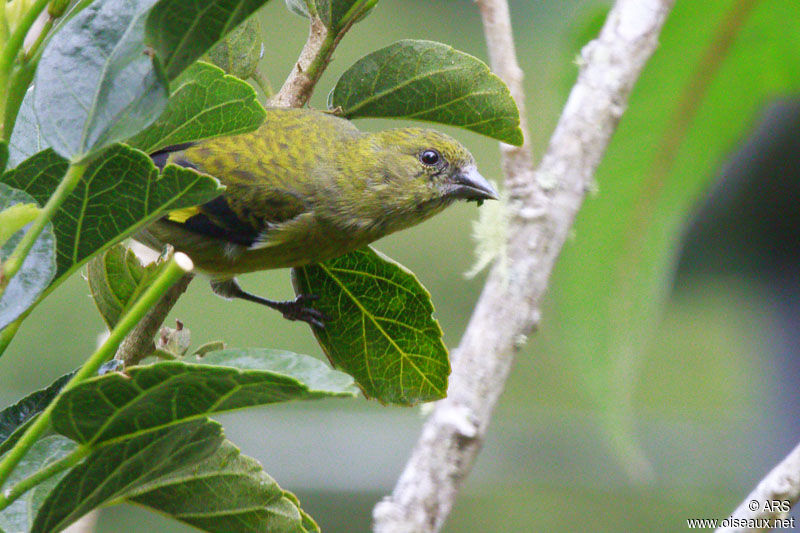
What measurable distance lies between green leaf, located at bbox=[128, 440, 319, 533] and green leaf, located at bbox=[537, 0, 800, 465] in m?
1.36

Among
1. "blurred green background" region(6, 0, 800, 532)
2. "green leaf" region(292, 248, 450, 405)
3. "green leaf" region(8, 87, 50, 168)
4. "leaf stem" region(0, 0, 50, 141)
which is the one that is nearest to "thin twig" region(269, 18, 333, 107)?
"green leaf" region(292, 248, 450, 405)

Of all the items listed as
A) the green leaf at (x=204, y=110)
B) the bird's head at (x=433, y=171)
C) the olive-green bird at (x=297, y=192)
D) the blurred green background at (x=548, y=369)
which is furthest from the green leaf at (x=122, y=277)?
the blurred green background at (x=548, y=369)

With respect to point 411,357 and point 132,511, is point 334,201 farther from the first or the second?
point 132,511

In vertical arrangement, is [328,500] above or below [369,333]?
above

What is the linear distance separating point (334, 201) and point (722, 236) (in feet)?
13.0

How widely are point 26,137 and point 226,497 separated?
391 mm

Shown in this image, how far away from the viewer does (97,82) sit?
676mm

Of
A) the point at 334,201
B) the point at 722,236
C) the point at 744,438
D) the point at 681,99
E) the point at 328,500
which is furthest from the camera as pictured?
the point at 744,438

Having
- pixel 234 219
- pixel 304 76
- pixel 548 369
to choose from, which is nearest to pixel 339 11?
pixel 304 76

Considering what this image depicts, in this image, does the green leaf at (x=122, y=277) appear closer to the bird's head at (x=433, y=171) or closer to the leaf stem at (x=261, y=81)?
the leaf stem at (x=261, y=81)

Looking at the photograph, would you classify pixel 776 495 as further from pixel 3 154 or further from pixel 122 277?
pixel 3 154

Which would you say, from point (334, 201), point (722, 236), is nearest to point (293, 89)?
point (334, 201)

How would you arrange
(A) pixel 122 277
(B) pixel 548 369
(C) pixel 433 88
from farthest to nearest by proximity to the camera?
(B) pixel 548 369, (C) pixel 433 88, (A) pixel 122 277

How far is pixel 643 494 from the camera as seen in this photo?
539cm
